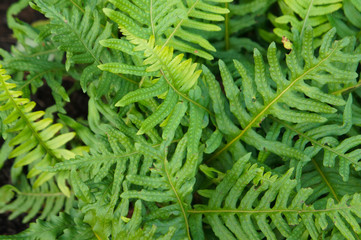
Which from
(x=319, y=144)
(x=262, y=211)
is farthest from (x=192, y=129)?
(x=319, y=144)

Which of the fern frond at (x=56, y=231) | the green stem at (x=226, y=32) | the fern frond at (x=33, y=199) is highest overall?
the green stem at (x=226, y=32)

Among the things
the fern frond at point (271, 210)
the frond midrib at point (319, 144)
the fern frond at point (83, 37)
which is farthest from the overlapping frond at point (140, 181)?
the frond midrib at point (319, 144)

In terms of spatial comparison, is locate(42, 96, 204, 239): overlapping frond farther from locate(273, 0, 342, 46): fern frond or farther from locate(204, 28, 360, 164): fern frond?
locate(273, 0, 342, 46): fern frond

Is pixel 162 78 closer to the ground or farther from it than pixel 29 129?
farther from it

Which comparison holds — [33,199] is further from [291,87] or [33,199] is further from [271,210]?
[291,87]

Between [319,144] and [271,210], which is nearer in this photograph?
[271,210]

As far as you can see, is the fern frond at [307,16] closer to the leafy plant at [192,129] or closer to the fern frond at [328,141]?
the leafy plant at [192,129]

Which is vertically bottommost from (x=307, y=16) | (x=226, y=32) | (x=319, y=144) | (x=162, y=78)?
(x=319, y=144)

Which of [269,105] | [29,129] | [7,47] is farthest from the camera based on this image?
[7,47]
